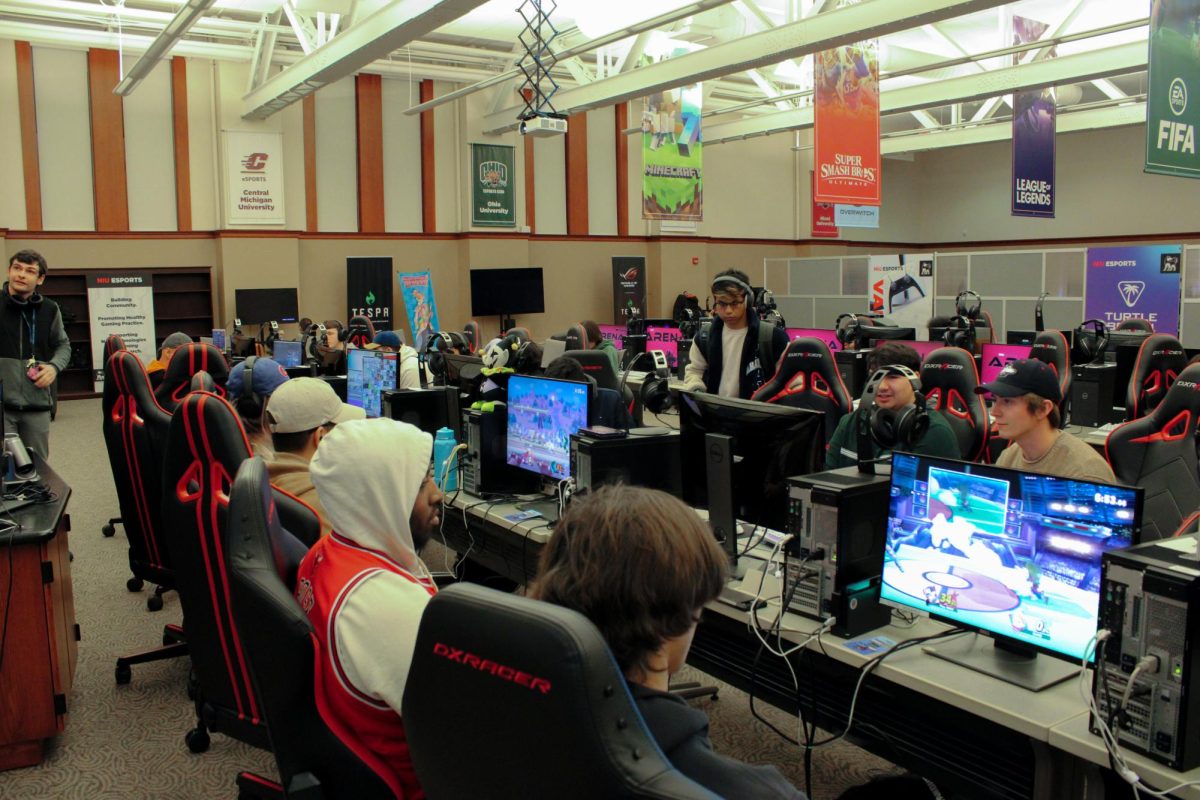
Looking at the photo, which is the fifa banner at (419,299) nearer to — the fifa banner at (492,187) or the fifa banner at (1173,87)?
the fifa banner at (492,187)

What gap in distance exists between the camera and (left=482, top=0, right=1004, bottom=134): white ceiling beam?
25.7 ft

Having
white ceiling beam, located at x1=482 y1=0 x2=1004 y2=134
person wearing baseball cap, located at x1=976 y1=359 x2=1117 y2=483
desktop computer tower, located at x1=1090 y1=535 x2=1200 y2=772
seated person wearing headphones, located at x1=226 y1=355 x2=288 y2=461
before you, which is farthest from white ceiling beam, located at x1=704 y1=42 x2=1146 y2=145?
desktop computer tower, located at x1=1090 y1=535 x2=1200 y2=772

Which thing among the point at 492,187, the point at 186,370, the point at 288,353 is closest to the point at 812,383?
the point at 186,370

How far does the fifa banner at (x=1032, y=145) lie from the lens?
11.0 metres

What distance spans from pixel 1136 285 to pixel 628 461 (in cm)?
1178

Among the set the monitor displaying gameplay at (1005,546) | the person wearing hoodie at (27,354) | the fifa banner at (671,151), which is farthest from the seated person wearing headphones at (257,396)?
the fifa banner at (671,151)

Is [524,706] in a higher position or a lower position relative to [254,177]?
lower

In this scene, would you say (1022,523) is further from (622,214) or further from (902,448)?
(622,214)

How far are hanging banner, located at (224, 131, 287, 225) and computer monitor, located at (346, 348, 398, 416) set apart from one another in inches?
332

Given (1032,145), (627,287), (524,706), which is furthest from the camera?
(627,287)

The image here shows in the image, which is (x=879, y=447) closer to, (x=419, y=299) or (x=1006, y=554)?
(x=1006, y=554)

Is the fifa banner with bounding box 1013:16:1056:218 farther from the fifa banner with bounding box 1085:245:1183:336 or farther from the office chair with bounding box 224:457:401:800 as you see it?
the office chair with bounding box 224:457:401:800

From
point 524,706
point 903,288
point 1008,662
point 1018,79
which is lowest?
point 1008,662

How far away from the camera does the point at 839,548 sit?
248 cm
